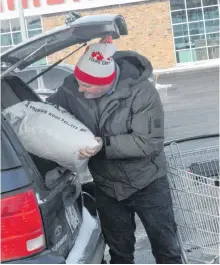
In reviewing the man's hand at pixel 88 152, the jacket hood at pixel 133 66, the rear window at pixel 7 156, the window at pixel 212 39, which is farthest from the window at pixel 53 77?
the window at pixel 212 39

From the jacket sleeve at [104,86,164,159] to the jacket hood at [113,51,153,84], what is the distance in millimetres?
141

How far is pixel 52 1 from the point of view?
3192 centimetres

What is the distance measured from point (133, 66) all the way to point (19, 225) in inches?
58.3

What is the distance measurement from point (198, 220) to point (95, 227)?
668mm

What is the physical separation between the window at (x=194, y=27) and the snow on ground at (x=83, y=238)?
92.8 feet

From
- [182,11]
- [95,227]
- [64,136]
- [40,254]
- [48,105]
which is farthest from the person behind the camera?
[182,11]

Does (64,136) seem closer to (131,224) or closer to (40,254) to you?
(40,254)

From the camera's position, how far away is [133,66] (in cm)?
397

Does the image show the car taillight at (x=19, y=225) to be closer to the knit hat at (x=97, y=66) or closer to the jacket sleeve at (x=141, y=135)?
the jacket sleeve at (x=141, y=135)

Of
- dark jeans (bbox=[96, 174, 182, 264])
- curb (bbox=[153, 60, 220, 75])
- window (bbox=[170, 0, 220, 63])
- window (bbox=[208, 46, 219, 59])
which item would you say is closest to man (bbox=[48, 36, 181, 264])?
dark jeans (bbox=[96, 174, 182, 264])

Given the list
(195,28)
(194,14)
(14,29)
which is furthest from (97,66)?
(14,29)

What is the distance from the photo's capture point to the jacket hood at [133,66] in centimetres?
385

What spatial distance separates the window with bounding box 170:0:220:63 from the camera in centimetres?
3145

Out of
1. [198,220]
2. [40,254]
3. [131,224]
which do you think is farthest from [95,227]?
[40,254]
